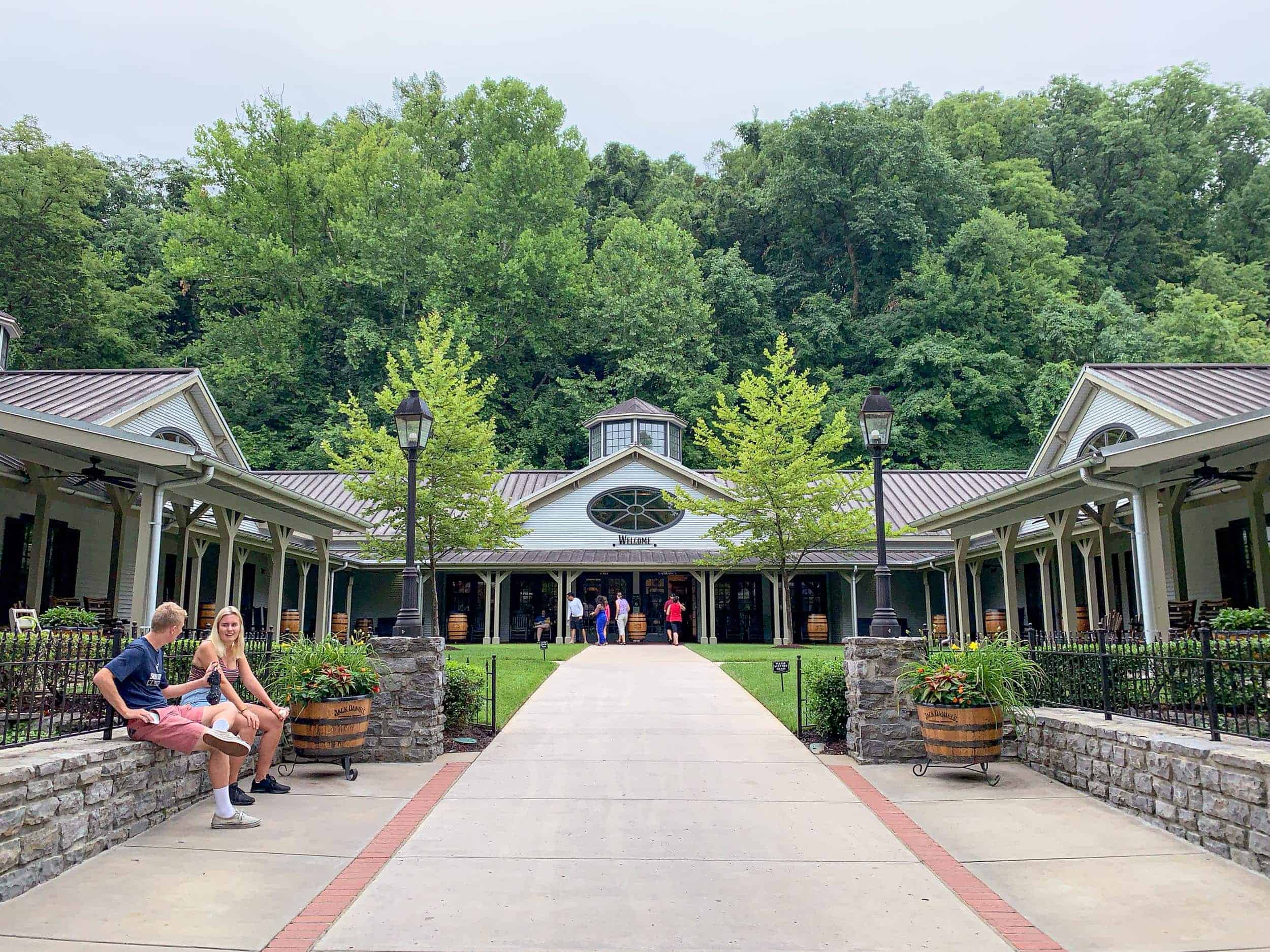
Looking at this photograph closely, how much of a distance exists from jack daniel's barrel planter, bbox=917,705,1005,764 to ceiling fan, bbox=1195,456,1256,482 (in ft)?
21.2

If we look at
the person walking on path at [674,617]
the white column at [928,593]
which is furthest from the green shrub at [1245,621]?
the person walking on path at [674,617]

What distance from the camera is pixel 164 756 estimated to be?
719cm

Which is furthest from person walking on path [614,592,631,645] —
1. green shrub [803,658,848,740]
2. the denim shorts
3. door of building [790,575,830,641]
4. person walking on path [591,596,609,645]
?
the denim shorts

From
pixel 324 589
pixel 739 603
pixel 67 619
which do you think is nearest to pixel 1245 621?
pixel 67 619

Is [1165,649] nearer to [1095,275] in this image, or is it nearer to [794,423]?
[794,423]

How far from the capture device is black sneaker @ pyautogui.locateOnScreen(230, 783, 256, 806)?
7.50 m

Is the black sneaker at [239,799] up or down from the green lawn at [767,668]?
down

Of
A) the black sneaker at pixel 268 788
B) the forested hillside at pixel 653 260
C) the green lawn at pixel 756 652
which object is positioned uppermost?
the forested hillside at pixel 653 260

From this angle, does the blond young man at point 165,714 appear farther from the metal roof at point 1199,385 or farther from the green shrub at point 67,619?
the metal roof at point 1199,385

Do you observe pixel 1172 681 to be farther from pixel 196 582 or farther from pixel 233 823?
pixel 196 582

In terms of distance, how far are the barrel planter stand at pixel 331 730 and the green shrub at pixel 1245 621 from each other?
→ 9.12m

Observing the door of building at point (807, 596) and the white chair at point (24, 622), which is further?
the door of building at point (807, 596)

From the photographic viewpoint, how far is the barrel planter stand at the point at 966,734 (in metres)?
8.66

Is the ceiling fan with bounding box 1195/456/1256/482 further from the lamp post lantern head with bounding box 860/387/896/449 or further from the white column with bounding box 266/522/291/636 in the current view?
the white column with bounding box 266/522/291/636
